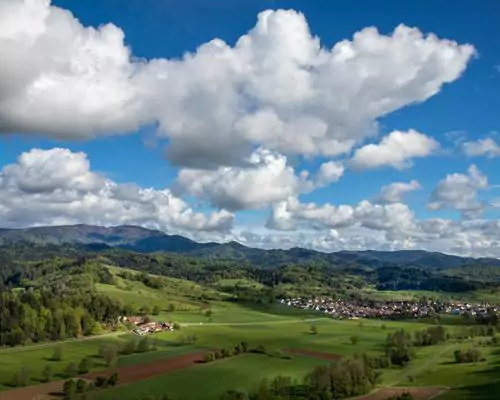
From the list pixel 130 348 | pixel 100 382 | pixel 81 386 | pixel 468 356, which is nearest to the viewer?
pixel 81 386

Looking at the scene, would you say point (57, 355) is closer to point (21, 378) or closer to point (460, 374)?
point (21, 378)

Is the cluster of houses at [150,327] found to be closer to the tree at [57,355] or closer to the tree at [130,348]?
the tree at [130,348]

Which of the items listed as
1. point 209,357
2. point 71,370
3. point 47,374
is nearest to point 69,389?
point 47,374

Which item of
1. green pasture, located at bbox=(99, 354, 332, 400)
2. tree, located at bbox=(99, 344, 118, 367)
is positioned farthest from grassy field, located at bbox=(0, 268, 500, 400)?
tree, located at bbox=(99, 344, 118, 367)

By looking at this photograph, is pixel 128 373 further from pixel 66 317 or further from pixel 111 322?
pixel 111 322

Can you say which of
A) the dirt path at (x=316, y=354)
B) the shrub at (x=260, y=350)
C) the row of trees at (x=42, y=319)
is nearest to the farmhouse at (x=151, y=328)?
the row of trees at (x=42, y=319)
